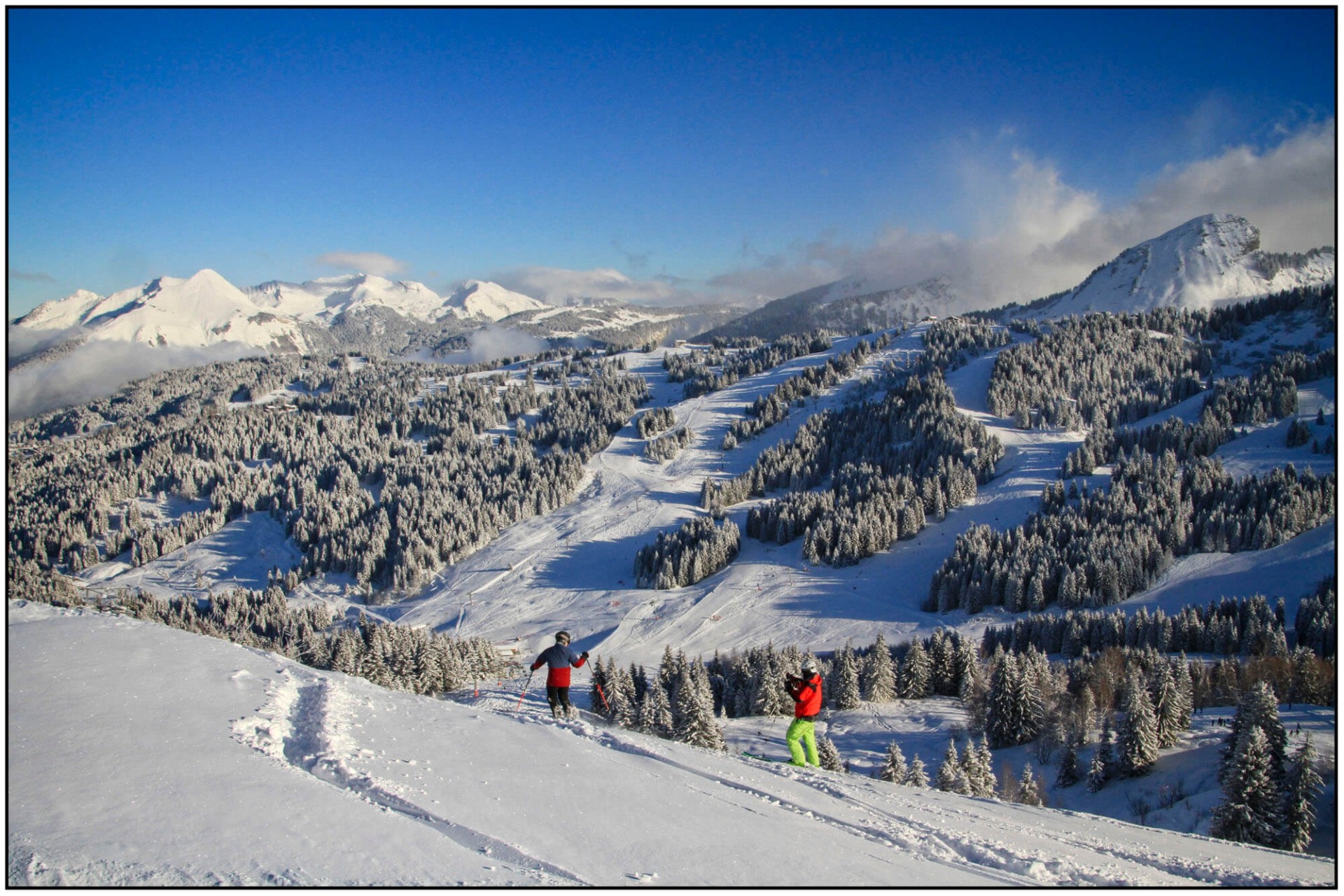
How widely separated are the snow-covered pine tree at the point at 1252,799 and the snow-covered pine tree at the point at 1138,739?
12.3 m

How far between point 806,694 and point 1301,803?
87.2ft

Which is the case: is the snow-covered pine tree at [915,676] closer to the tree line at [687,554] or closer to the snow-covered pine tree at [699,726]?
the snow-covered pine tree at [699,726]

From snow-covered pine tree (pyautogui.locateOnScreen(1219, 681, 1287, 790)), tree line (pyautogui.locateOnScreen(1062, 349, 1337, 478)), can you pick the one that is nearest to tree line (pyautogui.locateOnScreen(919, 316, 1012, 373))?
tree line (pyautogui.locateOnScreen(1062, 349, 1337, 478))

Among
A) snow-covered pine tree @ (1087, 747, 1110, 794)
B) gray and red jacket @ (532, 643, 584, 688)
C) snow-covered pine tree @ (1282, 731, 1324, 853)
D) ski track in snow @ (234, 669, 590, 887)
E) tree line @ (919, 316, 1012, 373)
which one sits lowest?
snow-covered pine tree @ (1087, 747, 1110, 794)

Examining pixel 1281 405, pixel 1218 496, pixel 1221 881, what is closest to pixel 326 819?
pixel 1221 881

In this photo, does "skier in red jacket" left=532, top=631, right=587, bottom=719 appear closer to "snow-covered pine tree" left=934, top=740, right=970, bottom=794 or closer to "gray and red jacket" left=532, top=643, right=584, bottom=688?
"gray and red jacket" left=532, top=643, right=584, bottom=688

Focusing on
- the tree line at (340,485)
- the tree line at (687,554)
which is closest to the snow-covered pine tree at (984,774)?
the tree line at (687,554)

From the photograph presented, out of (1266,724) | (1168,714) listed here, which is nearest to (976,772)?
(1266,724)

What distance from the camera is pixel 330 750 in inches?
445

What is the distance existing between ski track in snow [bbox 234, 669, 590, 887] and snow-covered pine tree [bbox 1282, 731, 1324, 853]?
34.8 metres

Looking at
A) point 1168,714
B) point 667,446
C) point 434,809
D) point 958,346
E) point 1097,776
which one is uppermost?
point 958,346

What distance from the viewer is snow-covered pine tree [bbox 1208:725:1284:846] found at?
2742cm

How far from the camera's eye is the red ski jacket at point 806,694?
55.3 ft

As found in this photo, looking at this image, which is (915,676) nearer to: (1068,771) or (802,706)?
(1068,771)
